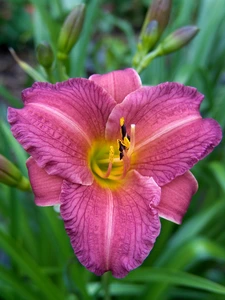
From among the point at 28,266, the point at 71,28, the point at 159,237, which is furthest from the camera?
the point at 159,237

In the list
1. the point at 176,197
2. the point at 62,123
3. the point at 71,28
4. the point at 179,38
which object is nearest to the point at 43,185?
the point at 62,123

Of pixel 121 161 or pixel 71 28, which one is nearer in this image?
pixel 121 161

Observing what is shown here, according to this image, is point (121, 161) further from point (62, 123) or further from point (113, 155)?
point (62, 123)

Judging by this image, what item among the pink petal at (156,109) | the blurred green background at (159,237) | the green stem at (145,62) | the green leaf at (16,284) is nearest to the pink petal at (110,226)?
the pink petal at (156,109)

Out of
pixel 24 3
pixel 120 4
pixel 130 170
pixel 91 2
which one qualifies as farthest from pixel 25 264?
pixel 120 4

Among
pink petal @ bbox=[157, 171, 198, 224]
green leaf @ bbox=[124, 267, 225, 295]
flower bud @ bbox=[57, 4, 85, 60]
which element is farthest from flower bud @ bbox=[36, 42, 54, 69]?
green leaf @ bbox=[124, 267, 225, 295]

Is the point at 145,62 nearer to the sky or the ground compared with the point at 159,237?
nearer to the sky
